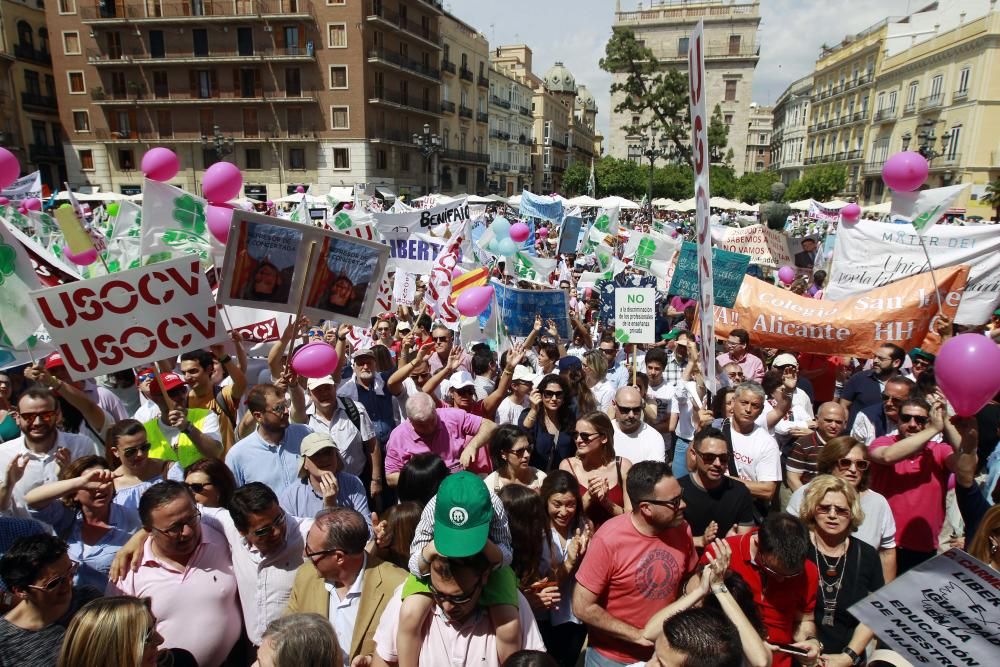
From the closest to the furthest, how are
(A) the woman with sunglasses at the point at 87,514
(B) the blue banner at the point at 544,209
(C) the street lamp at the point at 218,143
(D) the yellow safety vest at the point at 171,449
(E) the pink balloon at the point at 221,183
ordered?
1. (A) the woman with sunglasses at the point at 87,514
2. (D) the yellow safety vest at the point at 171,449
3. (E) the pink balloon at the point at 221,183
4. (B) the blue banner at the point at 544,209
5. (C) the street lamp at the point at 218,143

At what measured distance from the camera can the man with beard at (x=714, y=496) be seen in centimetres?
325

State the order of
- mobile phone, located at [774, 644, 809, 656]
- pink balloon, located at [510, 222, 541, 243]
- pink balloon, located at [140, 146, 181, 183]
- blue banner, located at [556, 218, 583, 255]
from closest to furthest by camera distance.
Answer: mobile phone, located at [774, 644, 809, 656] → pink balloon, located at [140, 146, 181, 183] → pink balloon, located at [510, 222, 541, 243] → blue banner, located at [556, 218, 583, 255]

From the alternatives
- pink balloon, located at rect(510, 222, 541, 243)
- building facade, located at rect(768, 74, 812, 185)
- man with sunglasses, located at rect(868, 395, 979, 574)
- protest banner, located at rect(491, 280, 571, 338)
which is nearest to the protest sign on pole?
man with sunglasses, located at rect(868, 395, 979, 574)

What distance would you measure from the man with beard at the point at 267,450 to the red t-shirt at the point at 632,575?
1858 mm

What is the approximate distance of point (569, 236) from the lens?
1553 centimetres

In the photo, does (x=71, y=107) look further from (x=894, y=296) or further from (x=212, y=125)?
(x=894, y=296)

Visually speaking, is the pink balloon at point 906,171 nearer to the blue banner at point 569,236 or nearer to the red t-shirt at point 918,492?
the red t-shirt at point 918,492

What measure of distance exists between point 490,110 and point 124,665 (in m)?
60.4

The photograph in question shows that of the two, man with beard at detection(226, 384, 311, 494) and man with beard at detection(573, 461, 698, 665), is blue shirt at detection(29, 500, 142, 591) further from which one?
man with beard at detection(573, 461, 698, 665)

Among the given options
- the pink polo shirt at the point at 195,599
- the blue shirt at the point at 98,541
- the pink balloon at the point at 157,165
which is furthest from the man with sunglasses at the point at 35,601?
the pink balloon at the point at 157,165

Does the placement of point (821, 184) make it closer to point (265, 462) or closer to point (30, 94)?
point (265, 462)

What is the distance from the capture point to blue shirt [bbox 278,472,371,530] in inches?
137

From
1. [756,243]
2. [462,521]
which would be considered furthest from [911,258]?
[462,521]

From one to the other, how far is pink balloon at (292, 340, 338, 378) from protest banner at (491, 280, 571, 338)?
2606mm
